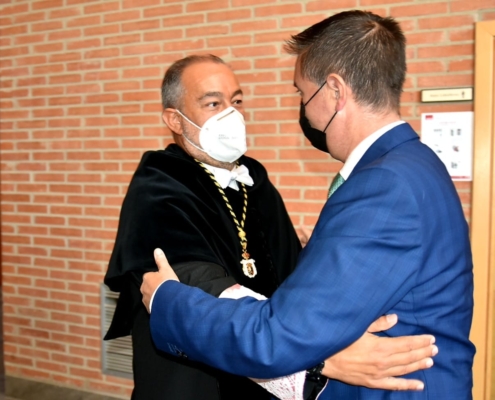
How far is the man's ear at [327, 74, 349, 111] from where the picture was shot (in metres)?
1.29

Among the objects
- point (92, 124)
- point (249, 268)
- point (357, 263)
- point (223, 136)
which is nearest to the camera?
point (357, 263)

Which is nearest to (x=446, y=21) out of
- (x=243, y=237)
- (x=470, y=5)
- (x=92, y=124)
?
(x=470, y=5)

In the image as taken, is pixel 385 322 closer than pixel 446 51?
Yes

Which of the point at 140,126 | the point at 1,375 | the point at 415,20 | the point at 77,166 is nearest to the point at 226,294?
the point at 1,375

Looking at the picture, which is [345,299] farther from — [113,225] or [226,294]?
[113,225]

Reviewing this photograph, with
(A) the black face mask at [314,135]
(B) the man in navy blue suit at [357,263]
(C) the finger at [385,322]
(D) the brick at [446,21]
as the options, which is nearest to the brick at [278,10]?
(D) the brick at [446,21]

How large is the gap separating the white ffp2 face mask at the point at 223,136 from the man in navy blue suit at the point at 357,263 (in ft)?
1.78

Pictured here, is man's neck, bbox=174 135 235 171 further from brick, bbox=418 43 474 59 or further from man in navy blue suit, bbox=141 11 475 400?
brick, bbox=418 43 474 59

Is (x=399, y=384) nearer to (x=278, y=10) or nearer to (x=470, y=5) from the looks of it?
(x=470, y=5)

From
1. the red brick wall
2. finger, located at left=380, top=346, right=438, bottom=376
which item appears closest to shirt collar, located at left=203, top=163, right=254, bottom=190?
finger, located at left=380, top=346, right=438, bottom=376

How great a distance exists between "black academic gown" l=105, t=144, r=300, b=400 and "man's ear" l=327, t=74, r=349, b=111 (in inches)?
22.2

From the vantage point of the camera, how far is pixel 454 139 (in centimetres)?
273

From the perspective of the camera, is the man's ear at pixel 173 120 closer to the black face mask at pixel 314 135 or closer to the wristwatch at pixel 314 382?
the black face mask at pixel 314 135

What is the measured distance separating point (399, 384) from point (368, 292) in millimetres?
272
